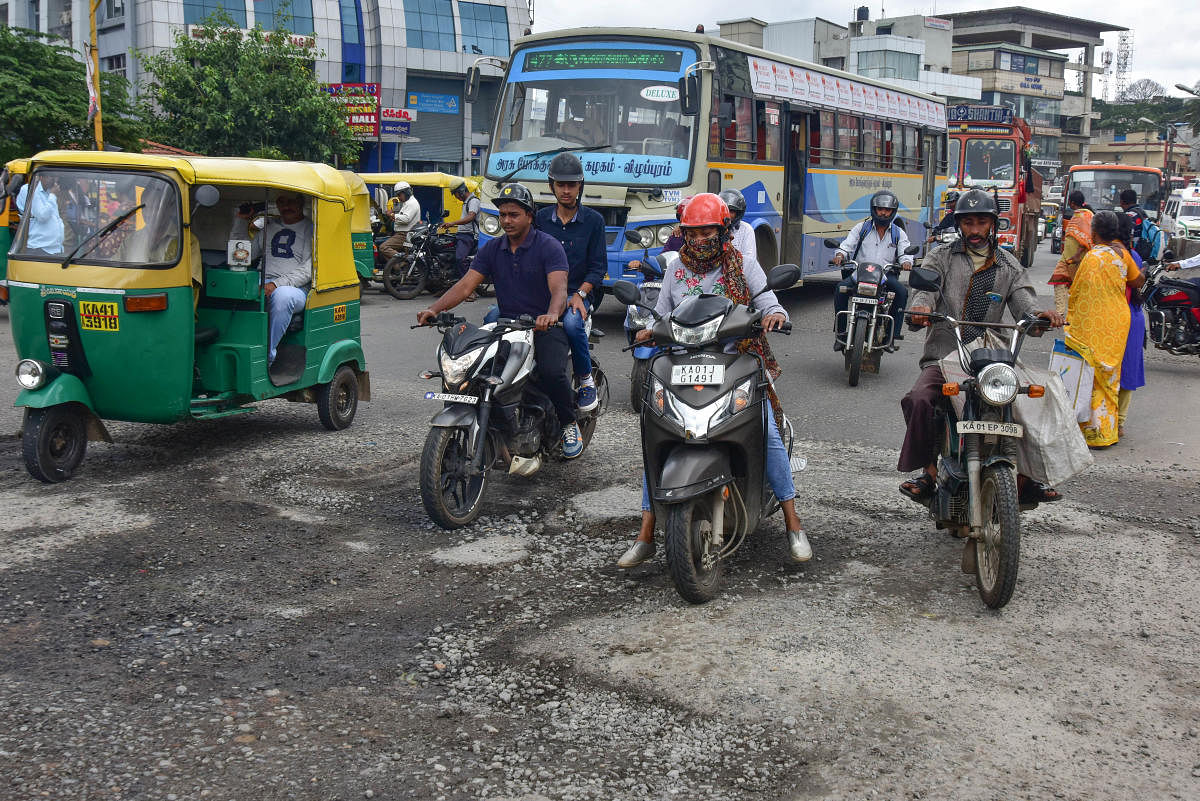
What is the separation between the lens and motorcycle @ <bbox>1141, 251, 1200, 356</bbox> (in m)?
11.2

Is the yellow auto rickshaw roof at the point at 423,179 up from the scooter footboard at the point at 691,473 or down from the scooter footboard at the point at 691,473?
up

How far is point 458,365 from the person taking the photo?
5.59 meters

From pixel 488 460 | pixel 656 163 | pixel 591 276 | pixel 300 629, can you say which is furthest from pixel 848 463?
pixel 656 163

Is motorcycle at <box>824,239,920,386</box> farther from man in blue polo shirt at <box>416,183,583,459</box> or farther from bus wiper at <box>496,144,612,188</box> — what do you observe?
man in blue polo shirt at <box>416,183,583,459</box>

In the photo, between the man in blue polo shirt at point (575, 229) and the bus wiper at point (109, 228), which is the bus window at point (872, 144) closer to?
the man in blue polo shirt at point (575, 229)

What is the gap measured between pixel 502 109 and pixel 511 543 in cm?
863

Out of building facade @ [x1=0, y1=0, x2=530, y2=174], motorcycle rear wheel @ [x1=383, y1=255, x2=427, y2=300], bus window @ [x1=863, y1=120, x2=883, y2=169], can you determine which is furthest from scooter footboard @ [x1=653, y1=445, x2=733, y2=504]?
building facade @ [x1=0, y1=0, x2=530, y2=174]

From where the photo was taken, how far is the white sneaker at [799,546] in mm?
4926

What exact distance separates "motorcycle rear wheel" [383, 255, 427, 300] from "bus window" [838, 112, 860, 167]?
662cm

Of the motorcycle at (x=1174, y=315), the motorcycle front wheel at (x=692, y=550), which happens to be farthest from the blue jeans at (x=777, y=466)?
the motorcycle at (x=1174, y=315)

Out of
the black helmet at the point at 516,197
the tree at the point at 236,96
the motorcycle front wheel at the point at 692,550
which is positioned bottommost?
the motorcycle front wheel at the point at 692,550

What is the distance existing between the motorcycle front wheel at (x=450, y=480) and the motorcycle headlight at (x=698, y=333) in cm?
142

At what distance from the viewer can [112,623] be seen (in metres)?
4.22

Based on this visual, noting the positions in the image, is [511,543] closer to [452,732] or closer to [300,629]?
[300,629]
